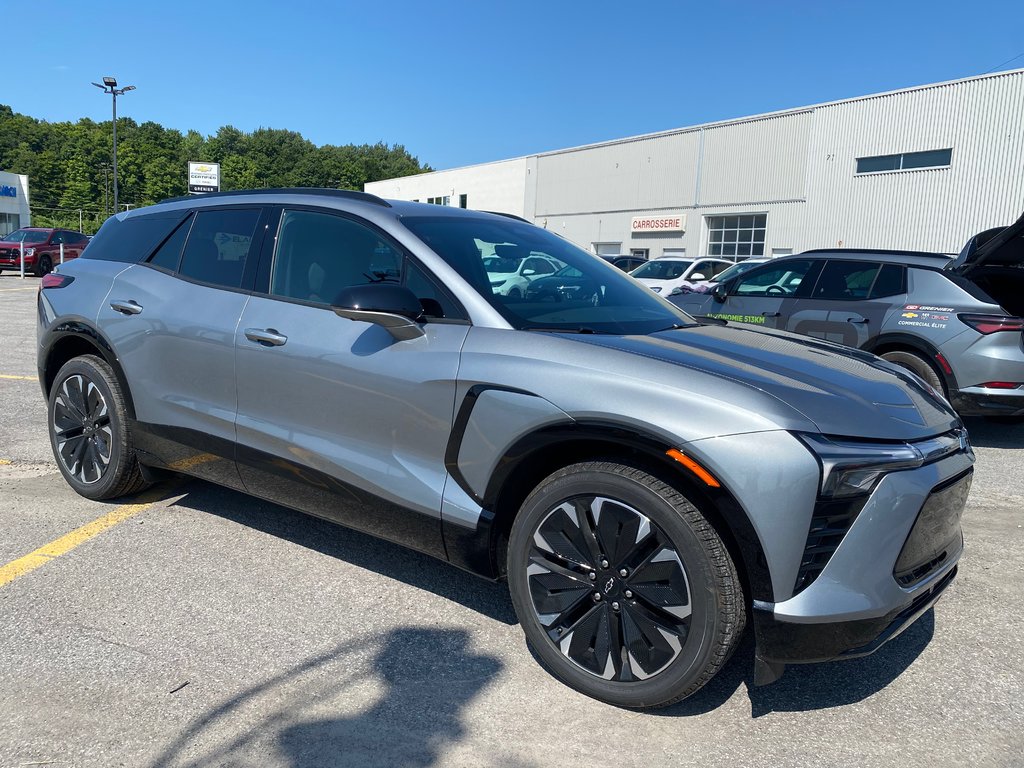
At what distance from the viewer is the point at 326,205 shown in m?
3.46

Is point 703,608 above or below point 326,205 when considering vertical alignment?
below

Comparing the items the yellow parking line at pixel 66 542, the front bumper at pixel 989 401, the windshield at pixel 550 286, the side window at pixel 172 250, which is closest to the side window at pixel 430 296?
the windshield at pixel 550 286

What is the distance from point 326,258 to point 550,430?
1450 millimetres

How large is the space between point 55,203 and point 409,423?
107 metres

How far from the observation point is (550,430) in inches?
101

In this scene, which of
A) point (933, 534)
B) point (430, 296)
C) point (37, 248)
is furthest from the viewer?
point (37, 248)

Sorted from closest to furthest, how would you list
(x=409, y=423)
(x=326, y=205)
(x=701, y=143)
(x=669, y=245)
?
1. (x=409, y=423)
2. (x=326, y=205)
3. (x=701, y=143)
4. (x=669, y=245)

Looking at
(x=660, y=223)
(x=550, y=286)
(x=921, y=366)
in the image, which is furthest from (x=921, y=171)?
(x=550, y=286)

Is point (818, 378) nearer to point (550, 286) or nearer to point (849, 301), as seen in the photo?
point (550, 286)

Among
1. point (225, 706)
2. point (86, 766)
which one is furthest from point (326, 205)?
point (86, 766)

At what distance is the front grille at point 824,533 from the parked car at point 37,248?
27.5m

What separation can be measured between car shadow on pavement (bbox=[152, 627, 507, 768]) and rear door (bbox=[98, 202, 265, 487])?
1267 mm

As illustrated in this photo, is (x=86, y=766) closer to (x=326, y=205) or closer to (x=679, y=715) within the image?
(x=679, y=715)

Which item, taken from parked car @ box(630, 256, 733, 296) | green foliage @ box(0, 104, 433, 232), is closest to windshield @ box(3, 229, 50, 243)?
parked car @ box(630, 256, 733, 296)
